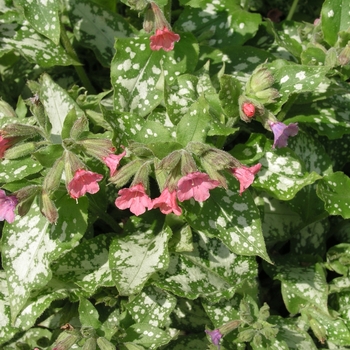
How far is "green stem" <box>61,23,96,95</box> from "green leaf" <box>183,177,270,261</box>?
1158 mm

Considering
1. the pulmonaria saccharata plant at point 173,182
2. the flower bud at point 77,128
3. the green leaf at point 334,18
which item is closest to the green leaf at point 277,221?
the pulmonaria saccharata plant at point 173,182

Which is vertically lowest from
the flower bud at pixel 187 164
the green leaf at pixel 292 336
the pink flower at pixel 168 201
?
the green leaf at pixel 292 336

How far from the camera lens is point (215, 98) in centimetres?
239

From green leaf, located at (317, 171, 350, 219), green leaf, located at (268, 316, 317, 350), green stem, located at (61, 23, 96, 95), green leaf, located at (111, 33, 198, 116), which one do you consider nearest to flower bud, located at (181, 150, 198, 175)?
green leaf, located at (111, 33, 198, 116)

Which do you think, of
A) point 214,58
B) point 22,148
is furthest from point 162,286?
point 214,58

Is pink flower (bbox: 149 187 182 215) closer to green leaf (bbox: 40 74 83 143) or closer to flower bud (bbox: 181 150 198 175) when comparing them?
flower bud (bbox: 181 150 198 175)

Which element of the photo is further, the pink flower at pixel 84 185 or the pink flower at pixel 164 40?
the pink flower at pixel 164 40

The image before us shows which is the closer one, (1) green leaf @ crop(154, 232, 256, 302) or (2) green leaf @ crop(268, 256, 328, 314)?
(1) green leaf @ crop(154, 232, 256, 302)

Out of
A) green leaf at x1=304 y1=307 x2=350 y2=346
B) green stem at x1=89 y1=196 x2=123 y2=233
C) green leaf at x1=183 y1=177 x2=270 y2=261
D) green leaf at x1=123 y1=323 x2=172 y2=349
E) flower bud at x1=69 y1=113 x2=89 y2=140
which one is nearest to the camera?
flower bud at x1=69 y1=113 x2=89 y2=140

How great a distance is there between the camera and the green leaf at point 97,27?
9.41 ft

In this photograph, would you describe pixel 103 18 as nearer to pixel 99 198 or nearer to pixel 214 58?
pixel 214 58

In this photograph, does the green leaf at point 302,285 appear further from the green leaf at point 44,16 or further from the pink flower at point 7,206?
the green leaf at point 44,16

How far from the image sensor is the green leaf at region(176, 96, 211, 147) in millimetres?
2104

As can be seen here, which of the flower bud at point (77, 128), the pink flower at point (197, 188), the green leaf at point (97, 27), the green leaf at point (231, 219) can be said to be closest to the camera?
the pink flower at point (197, 188)
